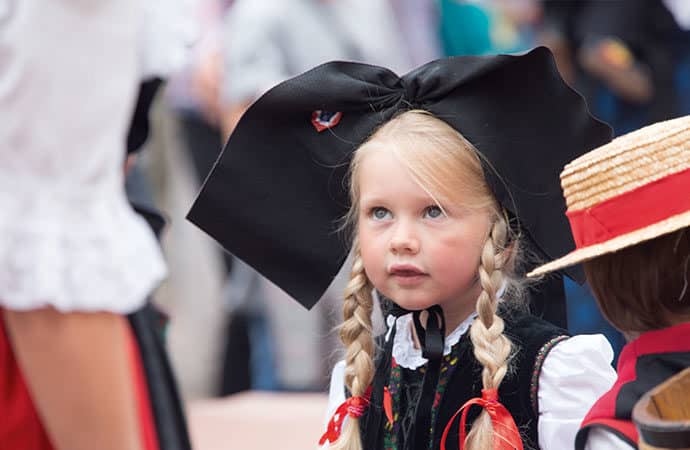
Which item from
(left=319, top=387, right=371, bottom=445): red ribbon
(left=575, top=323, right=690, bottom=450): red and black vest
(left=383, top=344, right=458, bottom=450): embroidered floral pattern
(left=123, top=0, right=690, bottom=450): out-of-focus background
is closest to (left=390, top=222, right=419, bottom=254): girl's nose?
(left=383, top=344, right=458, bottom=450): embroidered floral pattern

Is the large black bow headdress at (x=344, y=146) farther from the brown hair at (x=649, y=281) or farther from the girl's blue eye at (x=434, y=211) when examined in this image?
the brown hair at (x=649, y=281)

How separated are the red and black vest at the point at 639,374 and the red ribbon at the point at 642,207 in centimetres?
17

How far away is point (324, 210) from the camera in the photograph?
268 centimetres

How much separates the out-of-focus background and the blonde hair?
1.90 m

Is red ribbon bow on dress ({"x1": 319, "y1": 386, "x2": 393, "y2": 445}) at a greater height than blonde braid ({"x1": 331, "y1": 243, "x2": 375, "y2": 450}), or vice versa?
blonde braid ({"x1": 331, "y1": 243, "x2": 375, "y2": 450})

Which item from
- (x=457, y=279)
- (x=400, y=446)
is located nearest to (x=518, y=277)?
(x=457, y=279)

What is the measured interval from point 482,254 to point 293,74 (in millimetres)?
2978

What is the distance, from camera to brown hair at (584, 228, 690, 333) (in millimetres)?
2111

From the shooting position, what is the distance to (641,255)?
6.98ft

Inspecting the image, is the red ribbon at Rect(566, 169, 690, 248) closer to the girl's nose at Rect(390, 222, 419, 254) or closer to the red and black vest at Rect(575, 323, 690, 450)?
the red and black vest at Rect(575, 323, 690, 450)

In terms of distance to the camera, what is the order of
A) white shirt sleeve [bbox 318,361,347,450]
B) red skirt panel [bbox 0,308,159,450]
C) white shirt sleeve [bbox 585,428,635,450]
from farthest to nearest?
1. red skirt panel [bbox 0,308,159,450]
2. white shirt sleeve [bbox 318,361,347,450]
3. white shirt sleeve [bbox 585,428,635,450]

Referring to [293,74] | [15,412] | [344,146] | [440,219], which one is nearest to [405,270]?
[440,219]

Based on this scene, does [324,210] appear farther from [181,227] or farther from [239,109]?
[181,227]

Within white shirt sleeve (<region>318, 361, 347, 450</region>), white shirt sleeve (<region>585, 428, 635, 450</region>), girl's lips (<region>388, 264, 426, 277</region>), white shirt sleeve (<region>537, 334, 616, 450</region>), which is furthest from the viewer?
white shirt sleeve (<region>318, 361, 347, 450</region>)
